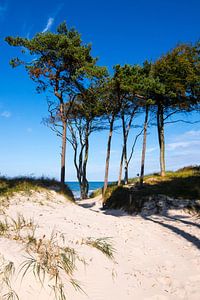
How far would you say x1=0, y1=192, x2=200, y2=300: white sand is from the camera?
469 centimetres

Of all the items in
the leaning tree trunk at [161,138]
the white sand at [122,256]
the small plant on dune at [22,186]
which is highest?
the leaning tree trunk at [161,138]

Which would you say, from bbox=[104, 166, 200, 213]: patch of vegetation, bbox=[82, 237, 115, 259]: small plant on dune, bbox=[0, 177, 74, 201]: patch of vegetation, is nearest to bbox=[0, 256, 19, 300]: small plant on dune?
bbox=[82, 237, 115, 259]: small plant on dune

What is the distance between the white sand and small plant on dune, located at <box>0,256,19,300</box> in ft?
0.30

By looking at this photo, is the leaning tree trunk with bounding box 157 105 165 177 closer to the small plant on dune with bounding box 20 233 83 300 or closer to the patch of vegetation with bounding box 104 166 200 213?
the patch of vegetation with bounding box 104 166 200 213

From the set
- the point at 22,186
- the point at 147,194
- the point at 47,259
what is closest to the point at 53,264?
the point at 47,259

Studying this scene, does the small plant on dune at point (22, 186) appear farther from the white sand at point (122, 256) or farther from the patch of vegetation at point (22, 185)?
the white sand at point (122, 256)

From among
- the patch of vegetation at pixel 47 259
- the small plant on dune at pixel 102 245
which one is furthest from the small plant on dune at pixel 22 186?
the small plant on dune at pixel 102 245

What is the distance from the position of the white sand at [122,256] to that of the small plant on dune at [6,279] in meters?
0.09

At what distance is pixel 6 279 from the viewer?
416 centimetres

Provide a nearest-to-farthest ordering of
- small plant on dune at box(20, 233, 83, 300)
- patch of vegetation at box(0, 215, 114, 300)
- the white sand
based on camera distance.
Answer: patch of vegetation at box(0, 215, 114, 300)
small plant on dune at box(20, 233, 83, 300)
the white sand

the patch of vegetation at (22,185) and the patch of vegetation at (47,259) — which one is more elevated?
the patch of vegetation at (22,185)

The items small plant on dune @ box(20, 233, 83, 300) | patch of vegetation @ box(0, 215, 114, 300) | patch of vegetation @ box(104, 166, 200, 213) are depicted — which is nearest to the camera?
patch of vegetation @ box(0, 215, 114, 300)

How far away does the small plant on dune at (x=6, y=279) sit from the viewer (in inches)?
154

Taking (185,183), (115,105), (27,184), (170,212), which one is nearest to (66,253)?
(27,184)
